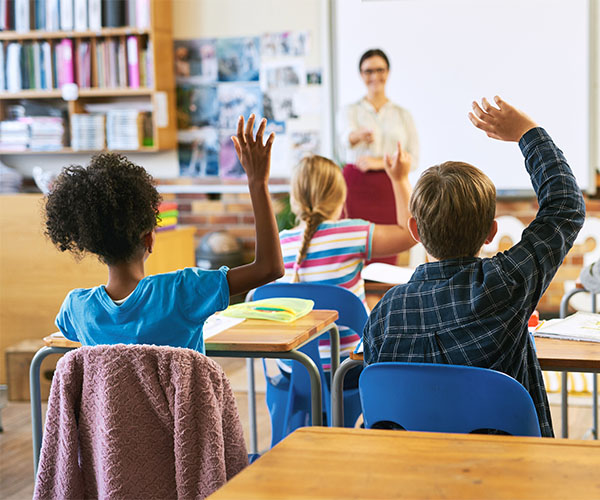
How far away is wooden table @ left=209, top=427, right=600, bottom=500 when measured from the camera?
0.85m

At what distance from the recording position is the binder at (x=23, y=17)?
5.11 meters

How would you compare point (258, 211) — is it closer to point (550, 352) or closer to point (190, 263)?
point (550, 352)

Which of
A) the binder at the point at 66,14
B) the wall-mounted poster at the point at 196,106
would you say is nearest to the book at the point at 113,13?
the binder at the point at 66,14

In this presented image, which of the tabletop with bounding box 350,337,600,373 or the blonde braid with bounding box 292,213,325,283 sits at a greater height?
the blonde braid with bounding box 292,213,325,283

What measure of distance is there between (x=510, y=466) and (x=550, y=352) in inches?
31.4

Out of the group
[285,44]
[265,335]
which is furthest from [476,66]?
[265,335]

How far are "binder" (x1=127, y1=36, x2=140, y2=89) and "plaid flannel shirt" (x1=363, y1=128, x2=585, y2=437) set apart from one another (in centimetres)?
385

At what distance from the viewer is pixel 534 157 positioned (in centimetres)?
158

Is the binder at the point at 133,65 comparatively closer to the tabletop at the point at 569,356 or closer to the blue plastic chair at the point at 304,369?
the blue plastic chair at the point at 304,369

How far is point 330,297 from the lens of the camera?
236 cm

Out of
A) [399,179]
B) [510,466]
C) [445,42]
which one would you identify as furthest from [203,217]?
[510,466]

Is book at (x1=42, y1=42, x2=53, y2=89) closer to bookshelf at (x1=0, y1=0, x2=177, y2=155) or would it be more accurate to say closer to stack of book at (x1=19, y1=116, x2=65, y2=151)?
bookshelf at (x1=0, y1=0, x2=177, y2=155)

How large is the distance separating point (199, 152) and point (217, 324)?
3346 mm

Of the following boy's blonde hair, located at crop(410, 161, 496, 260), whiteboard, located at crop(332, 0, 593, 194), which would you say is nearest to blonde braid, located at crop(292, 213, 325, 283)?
boy's blonde hair, located at crop(410, 161, 496, 260)
